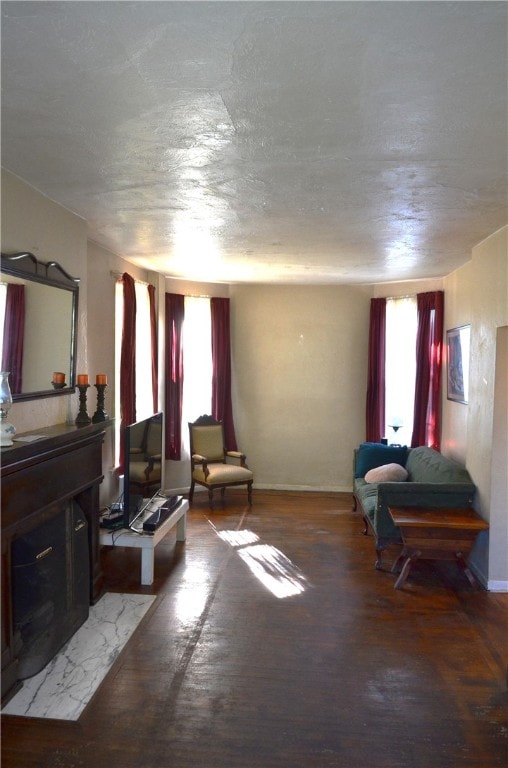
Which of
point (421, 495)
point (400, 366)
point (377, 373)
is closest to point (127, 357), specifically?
point (421, 495)

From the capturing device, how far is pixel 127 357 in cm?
538

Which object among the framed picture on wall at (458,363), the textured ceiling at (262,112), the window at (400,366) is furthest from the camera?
the window at (400,366)

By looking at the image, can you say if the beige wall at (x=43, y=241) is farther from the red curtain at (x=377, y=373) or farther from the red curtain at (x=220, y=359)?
the red curtain at (x=377, y=373)

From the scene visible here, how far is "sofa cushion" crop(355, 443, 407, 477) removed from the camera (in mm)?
6207

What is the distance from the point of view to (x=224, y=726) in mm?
2557

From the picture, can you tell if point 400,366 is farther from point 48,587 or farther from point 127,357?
point 48,587

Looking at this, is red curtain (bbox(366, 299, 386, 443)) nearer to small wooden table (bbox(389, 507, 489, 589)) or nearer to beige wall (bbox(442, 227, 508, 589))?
beige wall (bbox(442, 227, 508, 589))

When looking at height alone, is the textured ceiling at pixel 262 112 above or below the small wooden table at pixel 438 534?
above

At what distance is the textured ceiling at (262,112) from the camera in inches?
63.5

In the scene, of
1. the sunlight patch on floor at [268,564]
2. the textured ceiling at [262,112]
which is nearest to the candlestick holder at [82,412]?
the textured ceiling at [262,112]

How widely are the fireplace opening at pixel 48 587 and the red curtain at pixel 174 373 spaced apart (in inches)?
133

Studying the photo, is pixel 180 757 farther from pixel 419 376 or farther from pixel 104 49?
pixel 419 376

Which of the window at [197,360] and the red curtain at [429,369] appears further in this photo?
the window at [197,360]

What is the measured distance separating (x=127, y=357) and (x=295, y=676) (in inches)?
135
